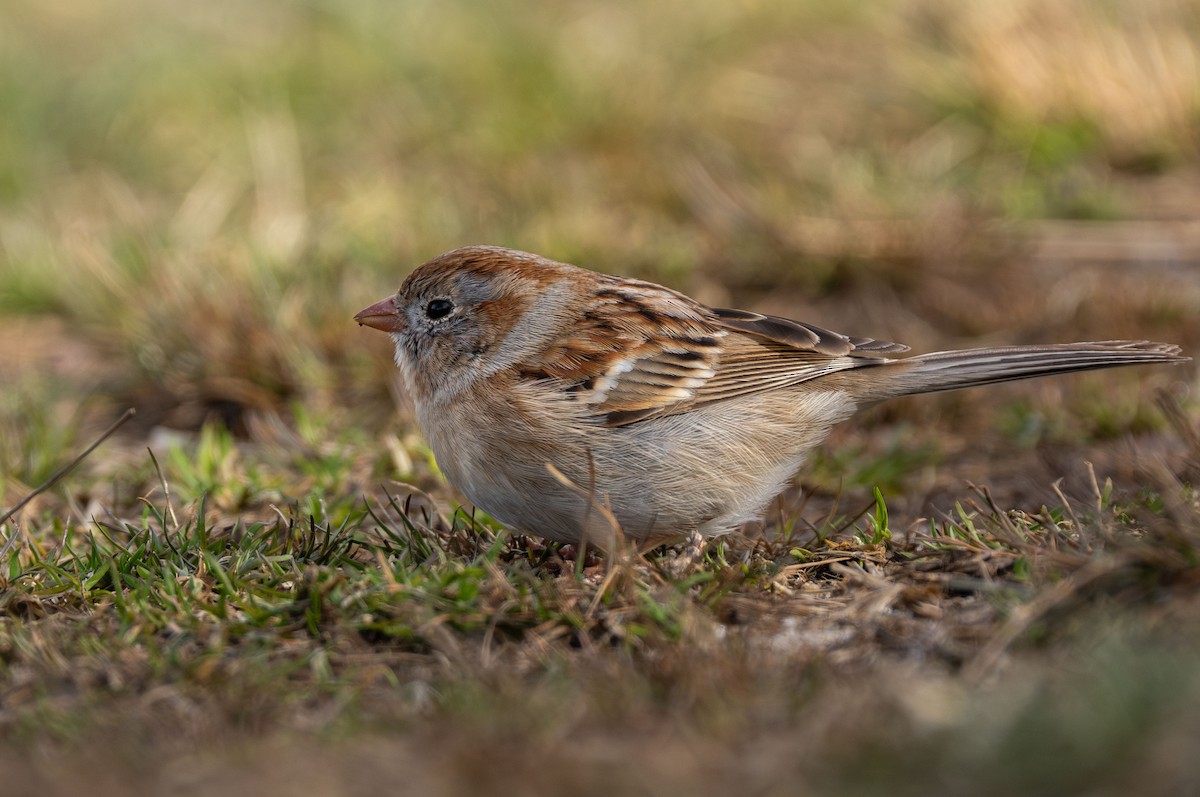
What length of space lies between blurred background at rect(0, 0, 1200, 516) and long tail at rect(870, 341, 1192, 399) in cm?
83

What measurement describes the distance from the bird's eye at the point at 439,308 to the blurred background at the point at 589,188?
0.72 metres

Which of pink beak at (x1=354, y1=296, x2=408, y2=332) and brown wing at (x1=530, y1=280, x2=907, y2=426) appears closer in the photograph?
brown wing at (x1=530, y1=280, x2=907, y2=426)

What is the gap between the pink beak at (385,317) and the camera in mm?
4488

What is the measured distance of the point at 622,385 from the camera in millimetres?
3980

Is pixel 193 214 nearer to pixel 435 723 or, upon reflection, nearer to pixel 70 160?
pixel 70 160

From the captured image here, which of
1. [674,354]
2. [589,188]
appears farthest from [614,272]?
[674,354]

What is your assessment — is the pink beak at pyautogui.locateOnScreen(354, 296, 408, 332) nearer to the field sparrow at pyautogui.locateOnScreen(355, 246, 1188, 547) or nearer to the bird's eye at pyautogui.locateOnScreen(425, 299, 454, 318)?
the field sparrow at pyautogui.locateOnScreen(355, 246, 1188, 547)

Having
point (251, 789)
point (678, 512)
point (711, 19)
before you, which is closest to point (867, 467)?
point (678, 512)

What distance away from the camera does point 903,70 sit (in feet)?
28.5

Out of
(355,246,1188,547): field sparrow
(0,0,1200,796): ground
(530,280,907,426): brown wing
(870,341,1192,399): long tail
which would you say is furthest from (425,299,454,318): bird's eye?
(870,341,1192,399): long tail

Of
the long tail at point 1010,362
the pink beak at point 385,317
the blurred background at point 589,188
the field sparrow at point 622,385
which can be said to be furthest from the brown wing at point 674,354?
the blurred background at point 589,188

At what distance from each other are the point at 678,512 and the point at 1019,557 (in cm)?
97

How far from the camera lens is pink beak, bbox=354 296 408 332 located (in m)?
4.49

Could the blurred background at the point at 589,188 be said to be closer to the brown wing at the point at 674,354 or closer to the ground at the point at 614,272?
the ground at the point at 614,272
